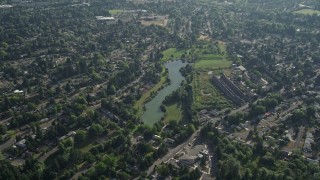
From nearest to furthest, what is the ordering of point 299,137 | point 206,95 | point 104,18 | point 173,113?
point 299,137, point 173,113, point 206,95, point 104,18

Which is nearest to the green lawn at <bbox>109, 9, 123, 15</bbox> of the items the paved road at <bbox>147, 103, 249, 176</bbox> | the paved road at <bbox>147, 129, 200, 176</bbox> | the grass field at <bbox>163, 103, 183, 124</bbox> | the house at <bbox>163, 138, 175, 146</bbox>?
the grass field at <bbox>163, 103, 183, 124</bbox>

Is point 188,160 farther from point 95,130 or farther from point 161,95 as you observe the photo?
point 161,95

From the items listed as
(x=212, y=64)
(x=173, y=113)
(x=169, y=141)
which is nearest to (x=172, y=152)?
(x=169, y=141)

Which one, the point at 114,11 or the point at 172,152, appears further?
the point at 114,11

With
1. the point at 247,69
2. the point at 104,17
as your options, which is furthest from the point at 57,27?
the point at 247,69

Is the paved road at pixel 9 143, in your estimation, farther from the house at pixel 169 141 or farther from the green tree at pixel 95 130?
the house at pixel 169 141

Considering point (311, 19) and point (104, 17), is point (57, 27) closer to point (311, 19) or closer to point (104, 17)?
point (104, 17)
